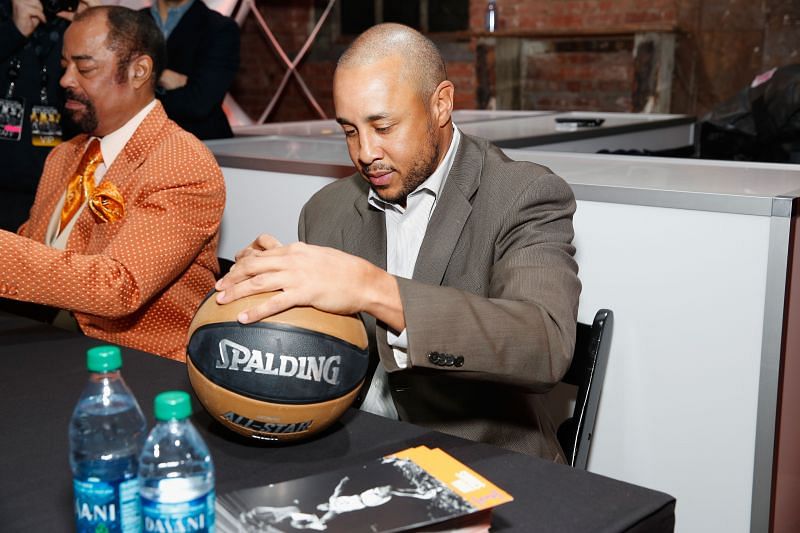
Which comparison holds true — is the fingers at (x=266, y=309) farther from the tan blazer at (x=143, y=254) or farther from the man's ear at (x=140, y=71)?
the man's ear at (x=140, y=71)

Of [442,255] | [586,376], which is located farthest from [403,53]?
[586,376]

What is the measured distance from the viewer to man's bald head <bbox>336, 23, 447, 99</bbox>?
134 cm

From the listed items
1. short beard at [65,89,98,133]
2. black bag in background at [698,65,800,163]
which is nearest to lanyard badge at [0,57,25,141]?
short beard at [65,89,98,133]

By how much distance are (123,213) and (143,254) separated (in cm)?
15

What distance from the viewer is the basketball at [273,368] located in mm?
983

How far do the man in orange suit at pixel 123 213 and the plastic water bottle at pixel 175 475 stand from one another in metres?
0.90

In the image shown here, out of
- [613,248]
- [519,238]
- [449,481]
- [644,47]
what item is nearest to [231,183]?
[613,248]

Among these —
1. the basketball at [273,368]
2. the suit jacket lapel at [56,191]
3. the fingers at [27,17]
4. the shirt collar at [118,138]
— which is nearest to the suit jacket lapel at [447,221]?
the basketball at [273,368]

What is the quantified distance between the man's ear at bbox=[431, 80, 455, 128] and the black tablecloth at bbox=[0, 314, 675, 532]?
0.52m

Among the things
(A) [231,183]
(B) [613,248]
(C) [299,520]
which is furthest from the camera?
(A) [231,183]

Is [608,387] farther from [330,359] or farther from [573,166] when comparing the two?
[330,359]

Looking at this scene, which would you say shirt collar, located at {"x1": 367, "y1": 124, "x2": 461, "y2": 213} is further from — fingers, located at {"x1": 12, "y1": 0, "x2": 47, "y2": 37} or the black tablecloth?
A: fingers, located at {"x1": 12, "y1": 0, "x2": 47, "y2": 37}

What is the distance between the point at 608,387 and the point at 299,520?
3.66ft

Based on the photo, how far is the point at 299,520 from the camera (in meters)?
0.79
